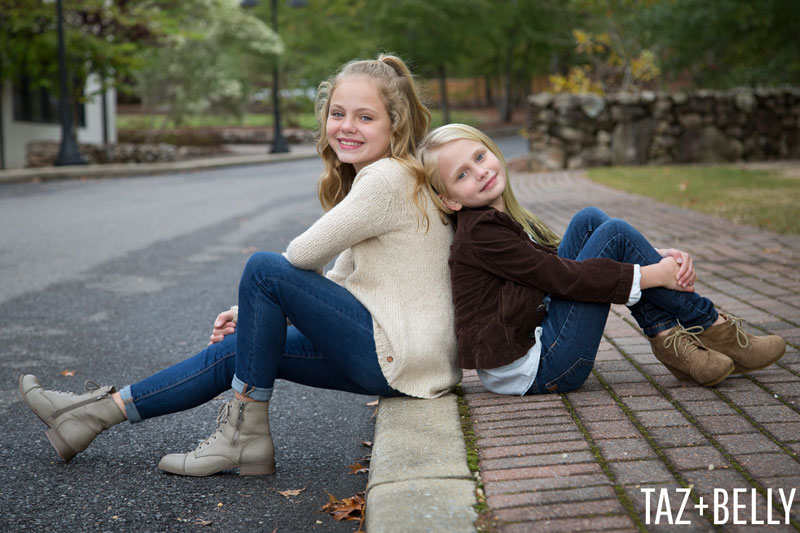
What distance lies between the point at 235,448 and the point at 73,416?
2.10 ft

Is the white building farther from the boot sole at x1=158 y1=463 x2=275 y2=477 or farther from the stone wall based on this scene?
the boot sole at x1=158 y1=463 x2=275 y2=477

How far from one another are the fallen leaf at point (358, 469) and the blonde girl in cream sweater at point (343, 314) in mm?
281

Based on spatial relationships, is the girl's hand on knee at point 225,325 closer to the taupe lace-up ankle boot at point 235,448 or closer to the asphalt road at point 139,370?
the taupe lace-up ankle boot at point 235,448

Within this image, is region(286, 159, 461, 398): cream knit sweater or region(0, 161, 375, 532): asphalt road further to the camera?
region(286, 159, 461, 398): cream knit sweater

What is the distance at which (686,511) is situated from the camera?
218cm

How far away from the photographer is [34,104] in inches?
881

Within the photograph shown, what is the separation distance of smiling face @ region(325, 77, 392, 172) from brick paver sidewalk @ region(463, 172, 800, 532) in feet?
3.27

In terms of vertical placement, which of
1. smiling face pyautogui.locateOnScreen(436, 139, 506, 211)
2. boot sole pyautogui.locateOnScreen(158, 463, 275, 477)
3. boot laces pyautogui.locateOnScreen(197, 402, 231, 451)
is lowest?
→ boot sole pyautogui.locateOnScreen(158, 463, 275, 477)

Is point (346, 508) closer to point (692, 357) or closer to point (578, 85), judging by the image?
point (692, 357)

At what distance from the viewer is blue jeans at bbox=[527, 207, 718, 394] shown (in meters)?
3.02

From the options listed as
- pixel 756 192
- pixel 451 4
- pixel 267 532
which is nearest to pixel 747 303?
pixel 267 532

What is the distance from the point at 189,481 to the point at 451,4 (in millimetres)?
36255

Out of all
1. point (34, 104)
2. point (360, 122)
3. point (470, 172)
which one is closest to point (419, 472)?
point (470, 172)

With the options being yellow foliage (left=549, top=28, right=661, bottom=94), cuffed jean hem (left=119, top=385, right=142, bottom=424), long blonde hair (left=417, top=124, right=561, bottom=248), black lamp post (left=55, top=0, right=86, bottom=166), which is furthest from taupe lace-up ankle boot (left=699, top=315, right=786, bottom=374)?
black lamp post (left=55, top=0, right=86, bottom=166)
